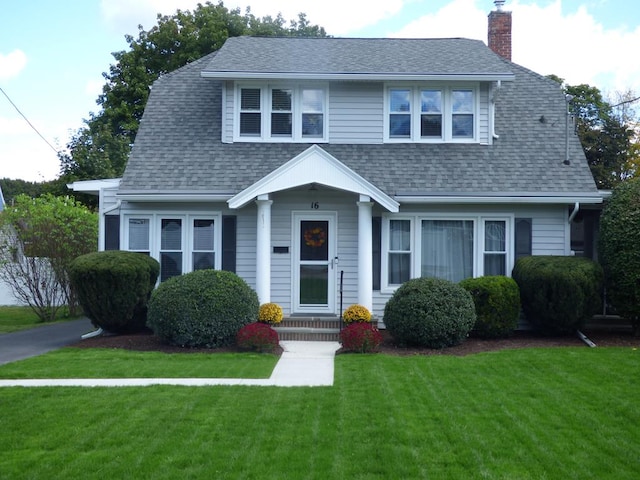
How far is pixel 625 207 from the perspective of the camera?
42.8 ft

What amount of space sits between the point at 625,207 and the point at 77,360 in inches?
410

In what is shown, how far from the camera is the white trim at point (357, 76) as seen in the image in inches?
598

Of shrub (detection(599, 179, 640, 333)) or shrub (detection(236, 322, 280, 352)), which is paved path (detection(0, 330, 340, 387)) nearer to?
shrub (detection(236, 322, 280, 352))

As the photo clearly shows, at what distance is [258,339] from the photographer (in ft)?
39.5

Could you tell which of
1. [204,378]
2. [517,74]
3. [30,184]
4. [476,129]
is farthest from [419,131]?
[30,184]

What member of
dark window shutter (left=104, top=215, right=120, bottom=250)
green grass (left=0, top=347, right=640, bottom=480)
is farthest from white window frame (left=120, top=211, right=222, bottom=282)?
green grass (left=0, top=347, right=640, bottom=480)

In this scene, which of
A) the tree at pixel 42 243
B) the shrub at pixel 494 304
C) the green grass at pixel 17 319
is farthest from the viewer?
the tree at pixel 42 243

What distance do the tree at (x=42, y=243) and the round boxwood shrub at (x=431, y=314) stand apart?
10.7 m

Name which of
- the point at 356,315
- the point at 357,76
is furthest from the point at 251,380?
the point at 357,76

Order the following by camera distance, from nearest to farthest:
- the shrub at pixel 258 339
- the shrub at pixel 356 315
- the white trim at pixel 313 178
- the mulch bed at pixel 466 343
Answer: the shrub at pixel 258 339 < the mulch bed at pixel 466 343 < the shrub at pixel 356 315 < the white trim at pixel 313 178

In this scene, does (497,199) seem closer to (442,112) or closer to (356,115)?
(442,112)

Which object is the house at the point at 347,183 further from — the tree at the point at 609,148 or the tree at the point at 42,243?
the tree at the point at 609,148

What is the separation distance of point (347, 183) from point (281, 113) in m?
3.12

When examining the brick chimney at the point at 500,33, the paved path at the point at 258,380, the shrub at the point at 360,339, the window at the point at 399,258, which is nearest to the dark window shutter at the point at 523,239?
the window at the point at 399,258
